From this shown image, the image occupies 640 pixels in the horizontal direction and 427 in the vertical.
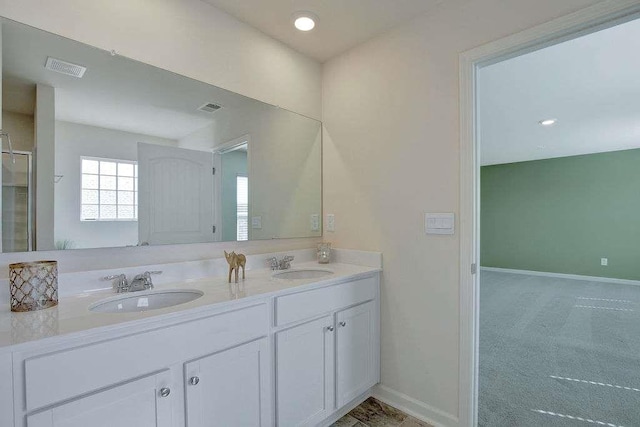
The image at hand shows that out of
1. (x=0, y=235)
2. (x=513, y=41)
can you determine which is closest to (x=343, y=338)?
(x=0, y=235)

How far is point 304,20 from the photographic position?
1.87 meters

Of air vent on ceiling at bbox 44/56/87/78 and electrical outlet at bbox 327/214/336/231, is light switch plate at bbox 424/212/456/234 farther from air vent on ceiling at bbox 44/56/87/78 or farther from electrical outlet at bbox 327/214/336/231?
air vent on ceiling at bbox 44/56/87/78

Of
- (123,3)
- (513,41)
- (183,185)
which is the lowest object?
(183,185)

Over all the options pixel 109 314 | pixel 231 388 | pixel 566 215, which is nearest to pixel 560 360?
pixel 231 388

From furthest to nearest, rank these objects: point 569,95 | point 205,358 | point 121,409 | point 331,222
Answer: point 569,95, point 331,222, point 205,358, point 121,409

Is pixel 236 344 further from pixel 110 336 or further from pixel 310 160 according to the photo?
pixel 310 160

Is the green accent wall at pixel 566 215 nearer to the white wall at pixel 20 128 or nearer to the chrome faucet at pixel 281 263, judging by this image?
the chrome faucet at pixel 281 263

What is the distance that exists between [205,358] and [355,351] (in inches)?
37.4

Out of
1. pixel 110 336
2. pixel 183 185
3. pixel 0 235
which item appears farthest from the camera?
pixel 183 185

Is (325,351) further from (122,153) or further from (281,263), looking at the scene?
(122,153)

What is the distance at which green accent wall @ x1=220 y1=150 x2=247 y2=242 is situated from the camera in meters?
1.91

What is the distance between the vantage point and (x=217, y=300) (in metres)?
1.25

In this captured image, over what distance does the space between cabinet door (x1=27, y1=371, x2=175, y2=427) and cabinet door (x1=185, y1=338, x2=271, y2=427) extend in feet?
0.29

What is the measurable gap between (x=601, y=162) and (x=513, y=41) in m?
5.79
